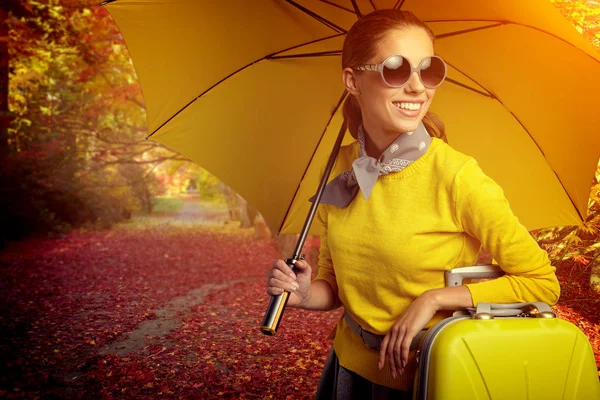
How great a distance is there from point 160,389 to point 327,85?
12.6ft

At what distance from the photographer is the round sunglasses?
161cm

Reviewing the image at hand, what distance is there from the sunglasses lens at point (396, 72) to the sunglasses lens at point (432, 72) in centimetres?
7

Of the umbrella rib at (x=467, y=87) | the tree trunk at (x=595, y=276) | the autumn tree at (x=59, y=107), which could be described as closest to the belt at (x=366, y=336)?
the umbrella rib at (x=467, y=87)

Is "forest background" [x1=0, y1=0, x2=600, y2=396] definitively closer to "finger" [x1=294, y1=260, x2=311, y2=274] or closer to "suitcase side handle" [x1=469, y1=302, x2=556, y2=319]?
"finger" [x1=294, y1=260, x2=311, y2=274]

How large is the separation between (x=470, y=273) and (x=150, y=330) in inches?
246

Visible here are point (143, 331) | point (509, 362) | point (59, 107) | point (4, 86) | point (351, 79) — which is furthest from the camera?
point (59, 107)

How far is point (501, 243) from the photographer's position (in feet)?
4.90

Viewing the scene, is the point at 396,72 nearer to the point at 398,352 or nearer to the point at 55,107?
the point at 398,352

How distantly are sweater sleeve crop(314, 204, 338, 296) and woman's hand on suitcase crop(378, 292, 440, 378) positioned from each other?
0.50 meters

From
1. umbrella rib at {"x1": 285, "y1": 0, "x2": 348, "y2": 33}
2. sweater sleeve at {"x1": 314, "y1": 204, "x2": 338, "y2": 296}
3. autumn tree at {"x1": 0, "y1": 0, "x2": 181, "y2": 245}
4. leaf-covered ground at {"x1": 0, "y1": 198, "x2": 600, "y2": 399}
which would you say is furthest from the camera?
autumn tree at {"x1": 0, "y1": 0, "x2": 181, "y2": 245}

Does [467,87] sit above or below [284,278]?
above

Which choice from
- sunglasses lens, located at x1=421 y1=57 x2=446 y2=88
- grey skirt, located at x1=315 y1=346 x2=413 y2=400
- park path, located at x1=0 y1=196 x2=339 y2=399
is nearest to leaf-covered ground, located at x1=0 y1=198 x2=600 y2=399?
park path, located at x1=0 y1=196 x2=339 y2=399

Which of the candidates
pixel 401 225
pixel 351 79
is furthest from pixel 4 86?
pixel 401 225

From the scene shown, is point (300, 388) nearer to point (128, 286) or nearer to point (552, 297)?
point (552, 297)
